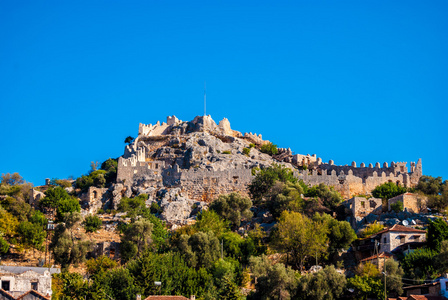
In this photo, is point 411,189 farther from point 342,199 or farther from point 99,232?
point 99,232

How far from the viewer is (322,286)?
2219 inches

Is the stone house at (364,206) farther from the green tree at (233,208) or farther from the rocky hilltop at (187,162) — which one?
the rocky hilltop at (187,162)

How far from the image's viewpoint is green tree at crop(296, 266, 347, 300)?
56.1 m

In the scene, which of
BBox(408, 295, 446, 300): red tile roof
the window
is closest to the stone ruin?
the window

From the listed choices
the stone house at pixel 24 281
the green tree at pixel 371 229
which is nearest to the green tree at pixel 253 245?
the green tree at pixel 371 229

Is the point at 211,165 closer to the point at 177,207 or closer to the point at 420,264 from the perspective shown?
the point at 177,207

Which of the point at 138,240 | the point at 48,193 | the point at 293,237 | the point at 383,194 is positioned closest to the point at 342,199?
the point at 383,194

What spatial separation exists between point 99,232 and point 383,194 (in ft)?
93.8

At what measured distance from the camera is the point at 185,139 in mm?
98062

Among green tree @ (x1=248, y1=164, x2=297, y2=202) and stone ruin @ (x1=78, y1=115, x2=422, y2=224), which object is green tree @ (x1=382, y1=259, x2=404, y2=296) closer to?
green tree @ (x1=248, y1=164, x2=297, y2=202)

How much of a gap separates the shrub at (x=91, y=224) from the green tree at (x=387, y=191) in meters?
27.9

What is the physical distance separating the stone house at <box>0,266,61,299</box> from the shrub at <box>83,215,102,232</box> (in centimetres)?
1654

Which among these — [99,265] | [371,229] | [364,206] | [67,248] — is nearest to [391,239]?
[371,229]

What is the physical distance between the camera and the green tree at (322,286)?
56.1m
